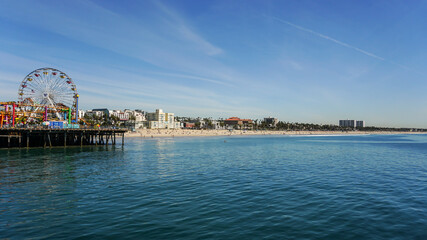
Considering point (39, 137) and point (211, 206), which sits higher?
point (39, 137)

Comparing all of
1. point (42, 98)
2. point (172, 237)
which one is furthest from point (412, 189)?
point (42, 98)

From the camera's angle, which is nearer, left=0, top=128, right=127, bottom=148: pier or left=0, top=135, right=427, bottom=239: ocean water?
left=0, top=135, right=427, bottom=239: ocean water

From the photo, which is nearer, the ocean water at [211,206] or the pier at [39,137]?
the ocean water at [211,206]

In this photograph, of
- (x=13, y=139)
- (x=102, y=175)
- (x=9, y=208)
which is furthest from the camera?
(x=13, y=139)

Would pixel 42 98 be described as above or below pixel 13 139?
above

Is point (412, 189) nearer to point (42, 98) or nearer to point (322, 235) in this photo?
point (322, 235)

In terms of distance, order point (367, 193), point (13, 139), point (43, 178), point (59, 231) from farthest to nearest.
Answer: point (13, 139) < point (43, 178) < point (367, 193) < point (59, 231)

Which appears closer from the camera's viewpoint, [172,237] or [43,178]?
[172,237]

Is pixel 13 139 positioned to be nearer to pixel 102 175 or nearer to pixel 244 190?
pixel 102 175

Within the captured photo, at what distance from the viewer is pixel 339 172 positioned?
28578mm

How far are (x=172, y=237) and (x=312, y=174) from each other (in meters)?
20.0

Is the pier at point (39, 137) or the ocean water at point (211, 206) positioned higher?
the pier at point (39, 137)

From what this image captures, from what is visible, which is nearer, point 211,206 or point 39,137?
point 211,206

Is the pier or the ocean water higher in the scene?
the pier
